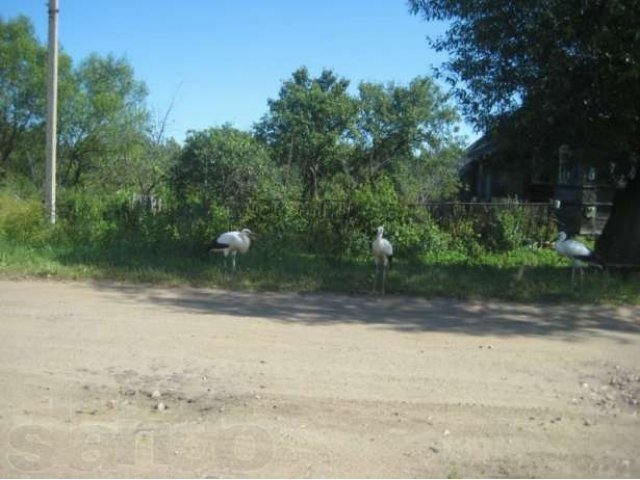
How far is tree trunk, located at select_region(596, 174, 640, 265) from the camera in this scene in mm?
15242

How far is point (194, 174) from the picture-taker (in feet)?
73.8

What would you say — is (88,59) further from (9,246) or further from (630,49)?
(630,49)

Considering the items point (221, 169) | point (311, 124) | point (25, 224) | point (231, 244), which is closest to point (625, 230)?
point (231, 244)

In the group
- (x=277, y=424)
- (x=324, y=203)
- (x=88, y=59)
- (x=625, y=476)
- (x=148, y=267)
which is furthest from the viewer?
(x=88, y=59)

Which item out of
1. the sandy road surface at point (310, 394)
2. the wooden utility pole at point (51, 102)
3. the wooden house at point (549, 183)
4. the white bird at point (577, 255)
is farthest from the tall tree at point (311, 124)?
the sandy road surface at point (310, 394)

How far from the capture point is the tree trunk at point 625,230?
50.0 feet

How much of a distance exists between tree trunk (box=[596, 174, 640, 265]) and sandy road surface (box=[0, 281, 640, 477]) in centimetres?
595

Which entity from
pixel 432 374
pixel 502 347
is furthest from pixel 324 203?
pixel 432 374

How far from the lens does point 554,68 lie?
12.4m

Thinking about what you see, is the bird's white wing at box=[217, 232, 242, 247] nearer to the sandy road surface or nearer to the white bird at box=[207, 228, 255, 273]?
the white bird at box=[207, 228, 255, 273]

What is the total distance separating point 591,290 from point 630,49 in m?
3.97

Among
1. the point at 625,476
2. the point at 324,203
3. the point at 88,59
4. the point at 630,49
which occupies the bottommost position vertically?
the point at 625,476

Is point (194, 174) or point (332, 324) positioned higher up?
point (194, 174)

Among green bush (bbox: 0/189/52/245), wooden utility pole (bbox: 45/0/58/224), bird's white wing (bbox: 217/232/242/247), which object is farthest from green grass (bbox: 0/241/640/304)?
wooden utility pole (bbox: 45/0/58/224)
